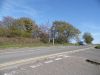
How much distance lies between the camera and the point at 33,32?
215ft

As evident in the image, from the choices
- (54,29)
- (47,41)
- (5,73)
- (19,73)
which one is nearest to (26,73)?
(19,73)

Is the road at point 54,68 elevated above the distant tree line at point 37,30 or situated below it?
below

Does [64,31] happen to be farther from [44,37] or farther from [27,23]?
[27,23]

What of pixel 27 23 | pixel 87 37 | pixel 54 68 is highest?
pixel 27 23

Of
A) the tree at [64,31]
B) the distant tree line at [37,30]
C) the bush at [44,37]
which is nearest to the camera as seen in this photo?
the distant tree line at [37,30]

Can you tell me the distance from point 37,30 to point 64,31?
14.9 m

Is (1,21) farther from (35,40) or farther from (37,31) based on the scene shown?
(35,40)

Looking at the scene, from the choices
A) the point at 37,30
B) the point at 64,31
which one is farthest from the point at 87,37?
the point at 37,30

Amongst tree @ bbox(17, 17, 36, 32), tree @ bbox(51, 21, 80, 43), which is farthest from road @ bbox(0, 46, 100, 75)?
tree @ bbox(51, 21, 80, 43)

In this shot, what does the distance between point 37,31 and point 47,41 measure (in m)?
5.51

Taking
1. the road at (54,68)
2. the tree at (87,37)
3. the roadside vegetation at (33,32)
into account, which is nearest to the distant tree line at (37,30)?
the roadside vegetation at (33,32)

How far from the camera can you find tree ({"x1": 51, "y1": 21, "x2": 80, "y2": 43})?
252ft

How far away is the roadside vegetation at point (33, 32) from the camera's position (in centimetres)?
4975

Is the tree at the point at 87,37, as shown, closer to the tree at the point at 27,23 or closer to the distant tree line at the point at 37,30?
the distant tree line at the point at 37,30
